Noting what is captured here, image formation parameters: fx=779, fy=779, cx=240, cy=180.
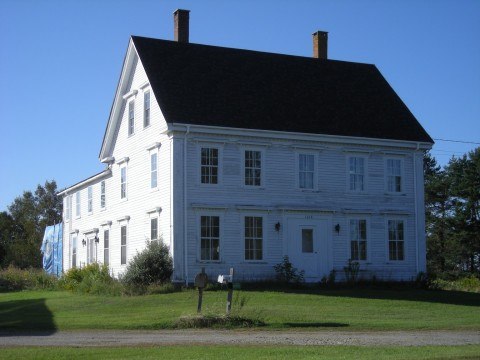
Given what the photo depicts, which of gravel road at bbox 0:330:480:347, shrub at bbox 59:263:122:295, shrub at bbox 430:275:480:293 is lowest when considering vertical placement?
gravel road at bbox 0:330:480:347

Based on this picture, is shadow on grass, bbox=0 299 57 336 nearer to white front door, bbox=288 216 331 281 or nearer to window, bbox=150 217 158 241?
window, bbox=150 217 158 241

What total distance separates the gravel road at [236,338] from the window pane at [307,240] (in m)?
13.1

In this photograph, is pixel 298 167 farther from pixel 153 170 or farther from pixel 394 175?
pixel 153 170

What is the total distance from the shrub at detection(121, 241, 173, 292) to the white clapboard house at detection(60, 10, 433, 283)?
1.76 ft

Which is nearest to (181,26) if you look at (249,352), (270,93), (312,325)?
(270,93)

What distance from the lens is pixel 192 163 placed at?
100 ft

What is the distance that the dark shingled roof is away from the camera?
31.8 metres

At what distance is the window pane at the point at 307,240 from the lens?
32.4 meters

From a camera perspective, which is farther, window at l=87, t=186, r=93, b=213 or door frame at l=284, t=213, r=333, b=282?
window at l=87, t=186, r=93, b=213

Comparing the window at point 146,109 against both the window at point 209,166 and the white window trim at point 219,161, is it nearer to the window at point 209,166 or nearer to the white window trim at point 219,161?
the white window trim at point 219,161

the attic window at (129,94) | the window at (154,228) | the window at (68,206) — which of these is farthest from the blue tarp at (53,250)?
the window at (154,228)

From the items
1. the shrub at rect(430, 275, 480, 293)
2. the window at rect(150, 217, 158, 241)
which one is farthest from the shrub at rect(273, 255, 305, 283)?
the shrub at rect(430, 275, 480, 293)

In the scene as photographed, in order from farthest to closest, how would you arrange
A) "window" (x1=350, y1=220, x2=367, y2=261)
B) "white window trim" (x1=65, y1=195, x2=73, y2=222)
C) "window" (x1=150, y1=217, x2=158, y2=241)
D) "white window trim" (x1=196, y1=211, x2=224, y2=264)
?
1. "white window trim" (x1=65, y1=195, x2=73, y2=222)
2. "window" (x1=350, y1=220, x2=367, y2=261)
3. "window" (x1=150, y1=217, x2=158, y2=241)
4. "white window trim" (x1=196, y1=211, x2=224, y2=264)

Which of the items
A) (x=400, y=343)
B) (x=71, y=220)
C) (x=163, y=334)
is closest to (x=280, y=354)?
(x=400, y=343)
